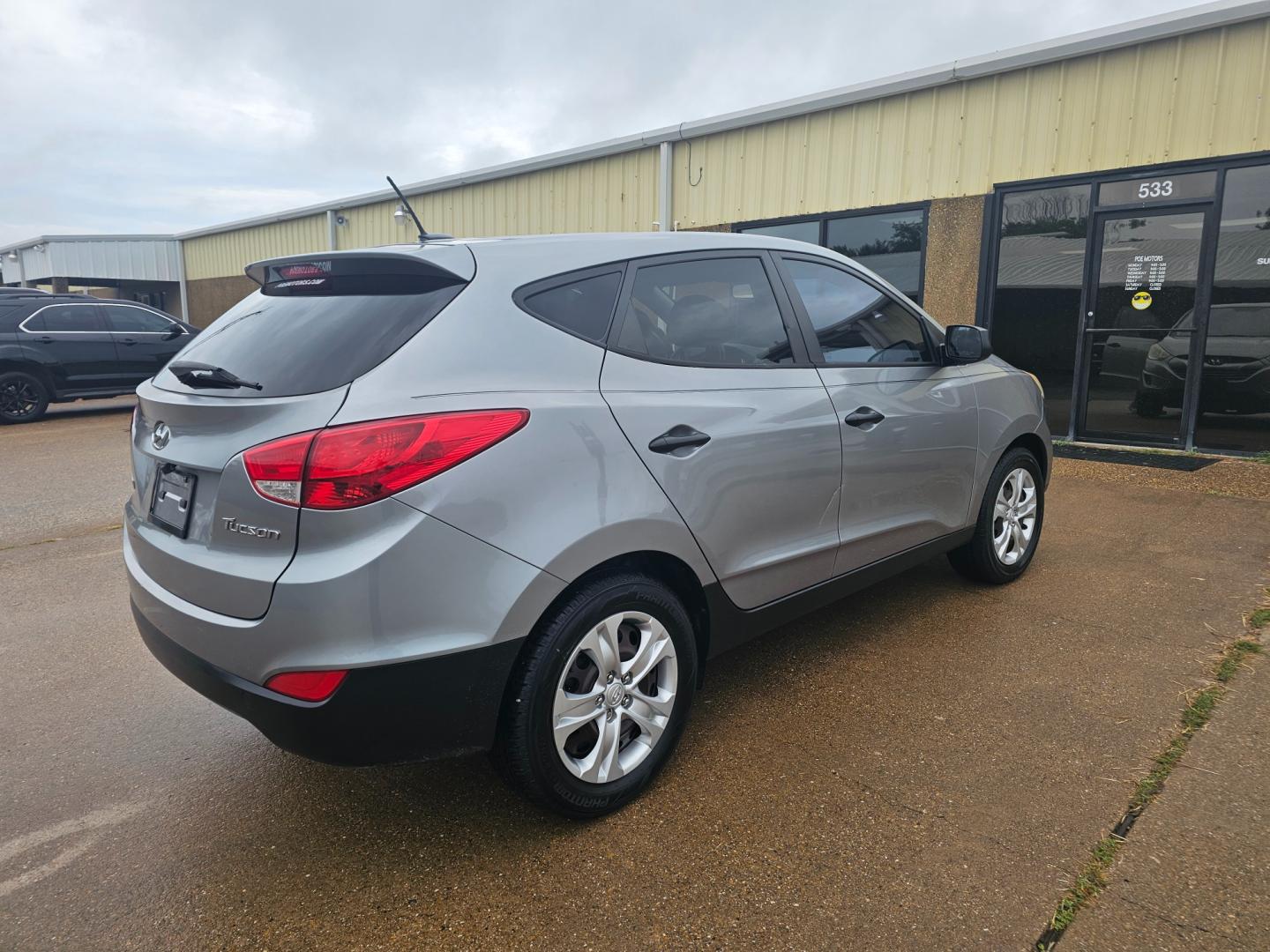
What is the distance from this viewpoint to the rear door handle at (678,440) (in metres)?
2.35

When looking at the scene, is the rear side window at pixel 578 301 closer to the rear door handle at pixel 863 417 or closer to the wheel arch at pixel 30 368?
the rear door handle at pixel 863 417

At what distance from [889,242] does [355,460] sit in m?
8.54

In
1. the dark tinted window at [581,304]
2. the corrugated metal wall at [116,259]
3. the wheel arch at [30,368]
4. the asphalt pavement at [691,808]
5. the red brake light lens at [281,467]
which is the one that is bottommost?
the asphalt pavement at [691,808]

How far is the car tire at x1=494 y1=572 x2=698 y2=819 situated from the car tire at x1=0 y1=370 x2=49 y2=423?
11722 mm

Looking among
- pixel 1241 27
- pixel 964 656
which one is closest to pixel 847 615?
pixel 964 656

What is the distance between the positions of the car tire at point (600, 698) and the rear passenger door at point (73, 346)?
11676 mm

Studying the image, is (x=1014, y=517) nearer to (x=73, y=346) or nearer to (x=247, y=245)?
(x=73, y=346)

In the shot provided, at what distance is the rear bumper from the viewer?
74.5 inches

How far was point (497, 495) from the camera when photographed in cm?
199

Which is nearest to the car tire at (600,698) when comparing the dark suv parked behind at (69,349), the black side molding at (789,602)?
the black side molding at (789,602)

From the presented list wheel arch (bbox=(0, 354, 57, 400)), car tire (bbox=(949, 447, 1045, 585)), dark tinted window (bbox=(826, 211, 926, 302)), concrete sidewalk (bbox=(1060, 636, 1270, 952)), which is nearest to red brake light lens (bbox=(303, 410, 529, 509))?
concrete sidewalk (bbox=(1060, 636, 1270, 952))

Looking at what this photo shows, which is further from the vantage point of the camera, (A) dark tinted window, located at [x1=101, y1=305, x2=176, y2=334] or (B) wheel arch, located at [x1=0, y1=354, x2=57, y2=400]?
(A) dark tinted window, located at [x1=101, y1=305, x2=176, y2=334]

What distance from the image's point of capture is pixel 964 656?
3377 millimetres

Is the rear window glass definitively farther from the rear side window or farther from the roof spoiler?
the rear side window
